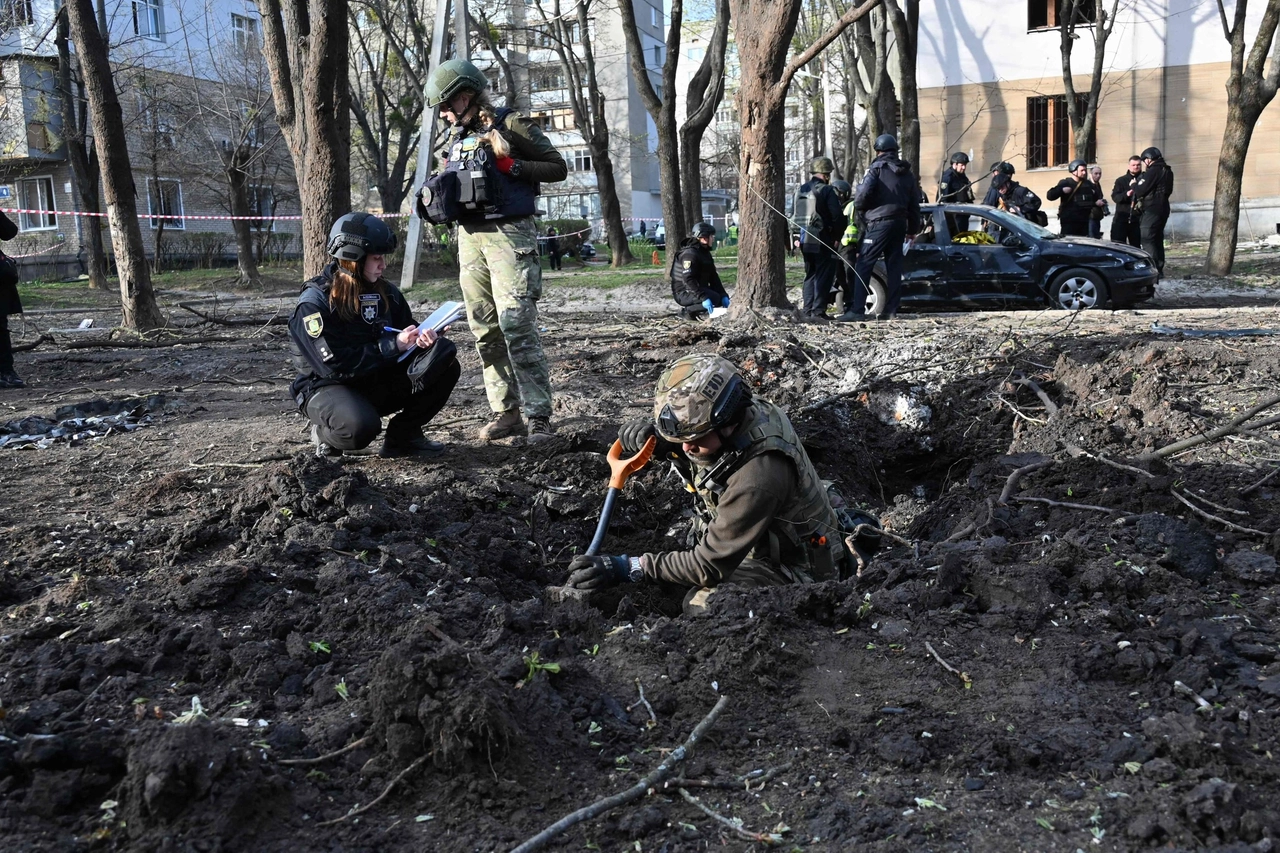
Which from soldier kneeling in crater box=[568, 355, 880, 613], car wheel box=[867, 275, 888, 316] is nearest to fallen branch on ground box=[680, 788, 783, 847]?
soldier kneeling in crater box=[568, 355, 880, 613]

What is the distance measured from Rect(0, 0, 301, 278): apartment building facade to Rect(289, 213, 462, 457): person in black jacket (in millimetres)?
19941

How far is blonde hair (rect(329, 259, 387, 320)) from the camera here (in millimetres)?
5281

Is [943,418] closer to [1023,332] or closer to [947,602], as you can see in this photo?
[1023,332]

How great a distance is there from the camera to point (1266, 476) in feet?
15.3

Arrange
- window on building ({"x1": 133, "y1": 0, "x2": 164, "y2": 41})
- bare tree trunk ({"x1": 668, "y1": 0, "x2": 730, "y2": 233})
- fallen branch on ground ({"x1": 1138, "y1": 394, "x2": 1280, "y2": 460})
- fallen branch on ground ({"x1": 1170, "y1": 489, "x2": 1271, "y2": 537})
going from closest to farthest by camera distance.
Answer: fallen branch on ground ({"x1": 1170, "y1": 489, "x2": 1271, "y2": 537}) → fallen branch on ground ({"x1": 1138, "y1": 394, "x2": 1280, "y2": 460}) → bare tree trunk ({"x1": 668, "y1": 0, "x2": 730, "y2": 233}) → window on building ({"x1": 133, "y1": 0, "x2": 164, "y2": 41})

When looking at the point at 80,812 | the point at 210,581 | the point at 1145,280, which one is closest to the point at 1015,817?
the point at 80,812

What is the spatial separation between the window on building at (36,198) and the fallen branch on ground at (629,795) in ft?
116

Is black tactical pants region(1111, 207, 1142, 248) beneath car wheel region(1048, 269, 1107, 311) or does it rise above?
above

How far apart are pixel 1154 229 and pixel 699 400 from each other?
506 inches

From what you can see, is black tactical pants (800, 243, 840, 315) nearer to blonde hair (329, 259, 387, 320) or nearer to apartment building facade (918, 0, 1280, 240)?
blonde hair (329, 259, 387, 320)

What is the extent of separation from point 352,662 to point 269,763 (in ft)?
2.30

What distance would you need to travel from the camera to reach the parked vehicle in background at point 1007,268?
38.9 feet

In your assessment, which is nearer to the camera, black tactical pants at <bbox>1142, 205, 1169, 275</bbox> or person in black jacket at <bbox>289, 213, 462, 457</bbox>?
person in black jacket at <bbox>289, 213, 462, 457</bbox>

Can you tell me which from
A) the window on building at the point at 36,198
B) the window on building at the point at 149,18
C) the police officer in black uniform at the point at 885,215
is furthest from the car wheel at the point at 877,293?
the window on building at the point at 36,198
